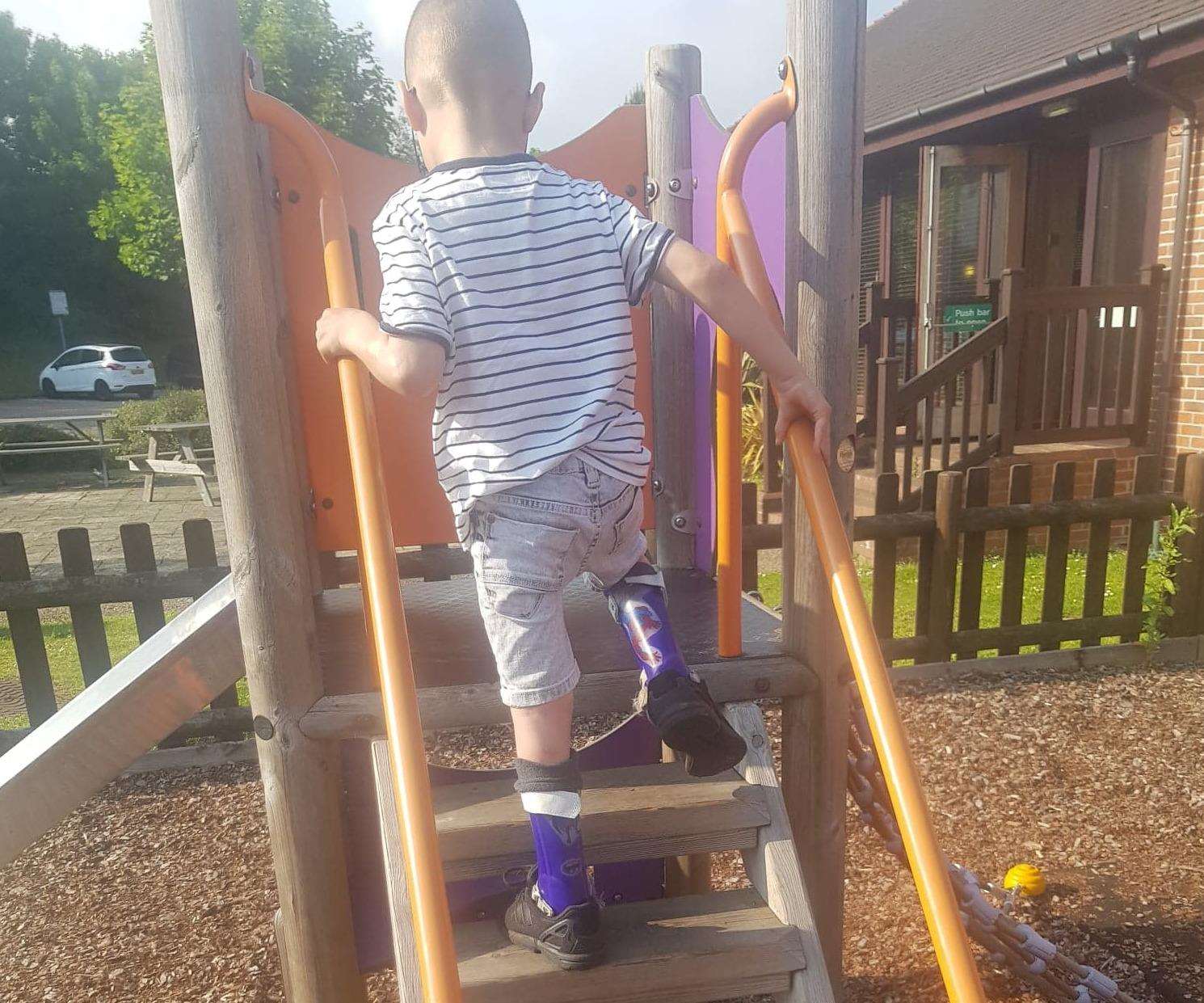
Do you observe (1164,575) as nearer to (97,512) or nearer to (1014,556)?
(1014,556)

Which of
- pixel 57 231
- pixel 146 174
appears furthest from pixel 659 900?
pixel 57 231

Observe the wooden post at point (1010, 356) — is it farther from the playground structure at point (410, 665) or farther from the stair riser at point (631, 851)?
the stair riser at point (631, 851)

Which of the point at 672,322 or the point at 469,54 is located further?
the point at 672,322

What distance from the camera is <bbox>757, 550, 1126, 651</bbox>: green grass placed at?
217 inches

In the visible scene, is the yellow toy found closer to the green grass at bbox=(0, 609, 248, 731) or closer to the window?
the green grass at bbox=(0, 609, 248, 731)

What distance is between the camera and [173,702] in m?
2.38

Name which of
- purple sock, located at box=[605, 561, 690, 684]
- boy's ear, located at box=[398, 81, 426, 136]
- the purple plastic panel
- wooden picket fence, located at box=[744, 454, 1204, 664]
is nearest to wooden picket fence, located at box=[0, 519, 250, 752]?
the purple plastic panel

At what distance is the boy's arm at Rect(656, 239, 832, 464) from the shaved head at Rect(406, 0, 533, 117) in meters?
0.37

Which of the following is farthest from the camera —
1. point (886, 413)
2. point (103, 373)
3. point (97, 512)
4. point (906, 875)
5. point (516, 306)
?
point (103, 373)

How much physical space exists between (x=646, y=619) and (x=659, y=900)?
586mm

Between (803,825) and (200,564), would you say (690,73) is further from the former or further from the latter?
(200,564)

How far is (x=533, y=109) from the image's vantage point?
1.58m

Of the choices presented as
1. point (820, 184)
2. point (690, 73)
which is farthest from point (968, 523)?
point (820, 184)

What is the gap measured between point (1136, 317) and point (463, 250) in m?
7.22
